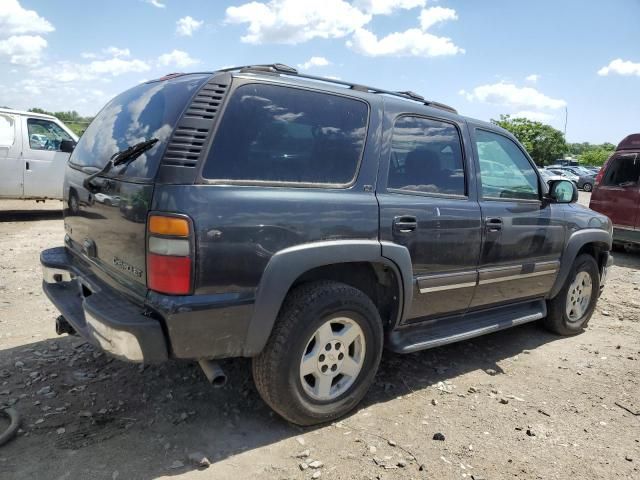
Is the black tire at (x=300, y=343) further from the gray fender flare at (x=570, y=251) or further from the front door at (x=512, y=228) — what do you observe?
the gray fender flare at (x=570, y=251)

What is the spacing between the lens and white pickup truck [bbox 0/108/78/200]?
8.89 meters

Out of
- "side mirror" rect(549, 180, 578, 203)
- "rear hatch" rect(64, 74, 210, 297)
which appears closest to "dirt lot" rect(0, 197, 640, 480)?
"rear hatch" rect(64, 74, 210, 297)

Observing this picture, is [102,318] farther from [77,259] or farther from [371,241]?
[371,241]

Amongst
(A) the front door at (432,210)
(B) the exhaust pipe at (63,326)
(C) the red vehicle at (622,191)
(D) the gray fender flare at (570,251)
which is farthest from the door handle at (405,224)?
(C) the red vehicle at (622,191)

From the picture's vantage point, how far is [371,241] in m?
2.92

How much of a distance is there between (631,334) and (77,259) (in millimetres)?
4916

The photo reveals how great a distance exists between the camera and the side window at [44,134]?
29.8 ft

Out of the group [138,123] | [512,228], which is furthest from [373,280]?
[138,123]

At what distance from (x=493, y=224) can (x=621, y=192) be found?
21.2 ft

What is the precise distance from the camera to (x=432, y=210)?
3.28m

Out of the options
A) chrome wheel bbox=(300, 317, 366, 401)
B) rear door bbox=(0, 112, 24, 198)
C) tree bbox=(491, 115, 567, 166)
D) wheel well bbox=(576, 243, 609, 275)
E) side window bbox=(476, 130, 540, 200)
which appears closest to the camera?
chrome wheel bbox=(300, 317, 366, 401)

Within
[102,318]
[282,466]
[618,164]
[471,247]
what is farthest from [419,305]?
[618,164]

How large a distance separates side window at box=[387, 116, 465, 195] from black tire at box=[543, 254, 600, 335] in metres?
1.77

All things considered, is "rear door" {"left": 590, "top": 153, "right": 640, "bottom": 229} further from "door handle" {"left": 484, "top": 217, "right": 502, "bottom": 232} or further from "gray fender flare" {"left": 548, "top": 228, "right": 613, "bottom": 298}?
"door handle" {"left": 484, "top": 217, "right": 502, "bottom": 232}
